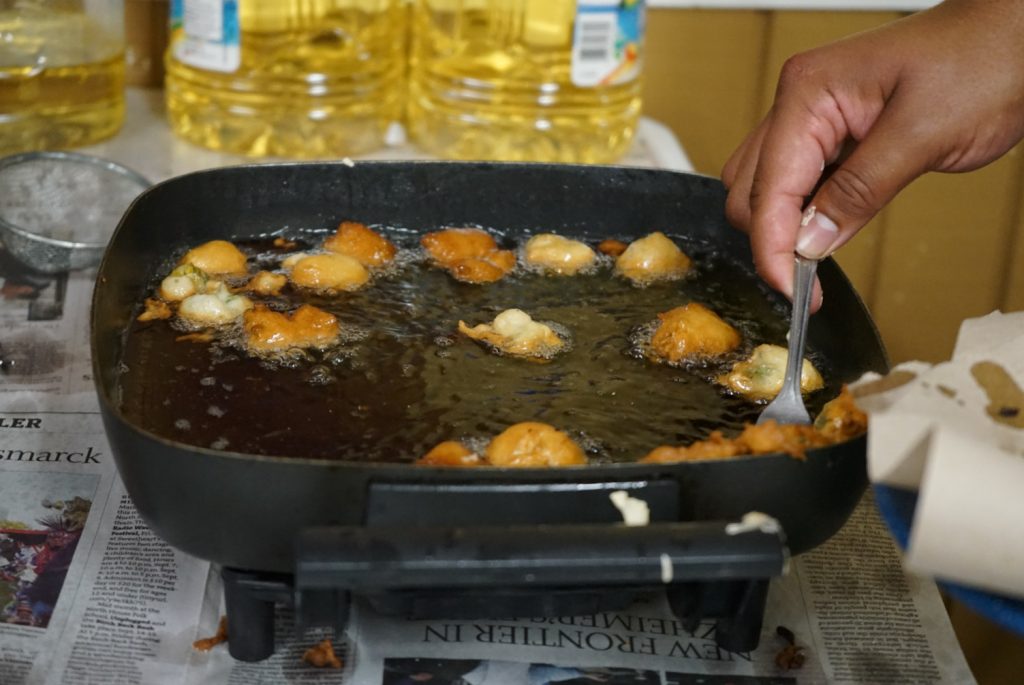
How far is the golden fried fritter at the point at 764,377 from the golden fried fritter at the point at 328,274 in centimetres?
28

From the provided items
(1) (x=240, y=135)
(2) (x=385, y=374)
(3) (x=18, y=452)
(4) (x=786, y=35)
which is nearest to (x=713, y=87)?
(4) (x=786, y=35)

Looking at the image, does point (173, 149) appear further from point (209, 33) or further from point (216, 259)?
point (216, 259)

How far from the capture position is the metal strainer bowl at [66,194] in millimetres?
1091

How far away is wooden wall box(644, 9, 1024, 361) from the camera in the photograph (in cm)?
141

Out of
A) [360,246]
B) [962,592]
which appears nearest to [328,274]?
[360,246]

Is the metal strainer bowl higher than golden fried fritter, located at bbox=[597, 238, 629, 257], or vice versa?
golden fried fritter, located at bbox=[597, 238, 629, 257]

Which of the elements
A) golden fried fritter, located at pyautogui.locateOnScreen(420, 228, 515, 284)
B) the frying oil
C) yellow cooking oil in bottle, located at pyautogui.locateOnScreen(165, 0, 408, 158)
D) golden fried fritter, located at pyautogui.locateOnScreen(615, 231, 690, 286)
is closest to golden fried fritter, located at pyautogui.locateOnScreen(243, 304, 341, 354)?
the frying oil

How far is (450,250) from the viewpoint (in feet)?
3.01

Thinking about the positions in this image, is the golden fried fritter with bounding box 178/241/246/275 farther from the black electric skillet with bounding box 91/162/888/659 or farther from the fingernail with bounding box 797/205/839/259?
the fingernail with bounding box 797/205/839/259

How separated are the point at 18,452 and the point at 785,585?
20.8 inches

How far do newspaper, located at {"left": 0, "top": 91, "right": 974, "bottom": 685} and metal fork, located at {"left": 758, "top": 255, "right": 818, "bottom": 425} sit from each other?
0.11m

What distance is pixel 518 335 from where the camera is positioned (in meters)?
0.80

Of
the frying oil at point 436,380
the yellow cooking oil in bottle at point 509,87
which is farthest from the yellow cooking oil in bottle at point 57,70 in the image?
the frying oil at point 436,380

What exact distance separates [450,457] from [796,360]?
8.7 inches
